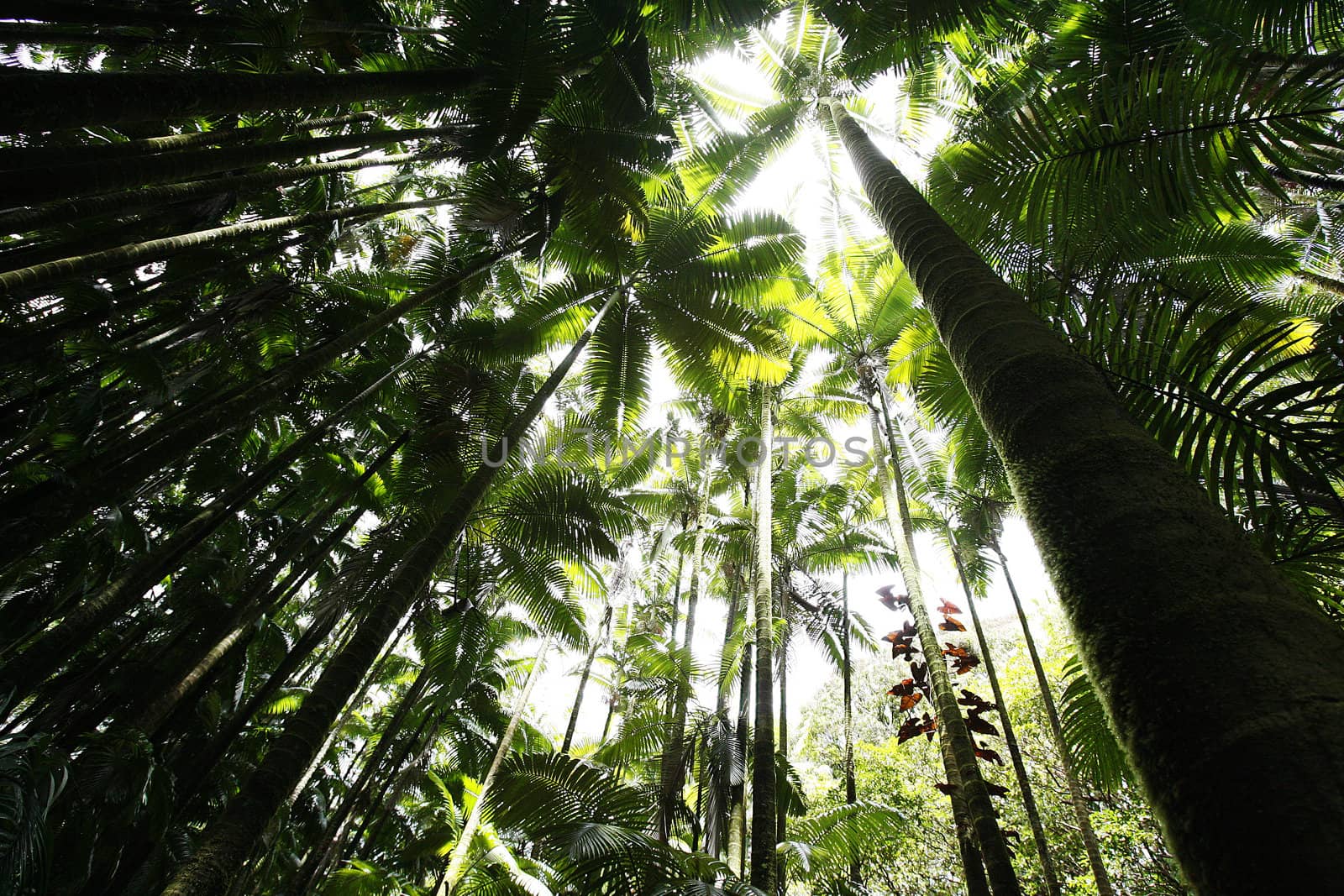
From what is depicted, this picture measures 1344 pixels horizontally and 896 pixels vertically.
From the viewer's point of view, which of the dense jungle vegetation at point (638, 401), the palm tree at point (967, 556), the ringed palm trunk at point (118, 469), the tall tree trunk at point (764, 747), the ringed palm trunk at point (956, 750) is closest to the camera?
the dense jungle vegetation at point (638, 401)

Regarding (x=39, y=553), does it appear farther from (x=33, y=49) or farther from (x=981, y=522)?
(x=981, y=522)

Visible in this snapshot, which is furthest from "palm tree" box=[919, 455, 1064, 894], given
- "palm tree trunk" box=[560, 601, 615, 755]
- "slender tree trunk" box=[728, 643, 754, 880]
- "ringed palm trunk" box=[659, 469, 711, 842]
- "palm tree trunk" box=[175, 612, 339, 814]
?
"palm tree trunk" box=[175, 612, 339, 814]

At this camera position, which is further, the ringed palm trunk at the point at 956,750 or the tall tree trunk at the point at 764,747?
the tall tree trunk at the point at 764,747

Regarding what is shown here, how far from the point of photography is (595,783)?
6250 millimetres

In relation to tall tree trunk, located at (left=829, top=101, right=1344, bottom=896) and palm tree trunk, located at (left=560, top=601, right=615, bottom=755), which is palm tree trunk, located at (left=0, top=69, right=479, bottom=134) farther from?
palm tree trunk, located at (left=560, top=601, right=615, bottom=755)

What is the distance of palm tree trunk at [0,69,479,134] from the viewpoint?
215 centimetres

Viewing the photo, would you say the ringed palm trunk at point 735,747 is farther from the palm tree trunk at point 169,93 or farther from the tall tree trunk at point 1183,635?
the palm tree trunk at point 169,93

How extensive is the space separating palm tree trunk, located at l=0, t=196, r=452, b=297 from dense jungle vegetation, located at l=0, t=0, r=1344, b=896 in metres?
0.04

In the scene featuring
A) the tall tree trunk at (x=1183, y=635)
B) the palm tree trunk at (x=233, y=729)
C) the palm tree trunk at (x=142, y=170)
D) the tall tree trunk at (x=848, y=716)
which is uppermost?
the tall tree trunk at (x=848, y=716)

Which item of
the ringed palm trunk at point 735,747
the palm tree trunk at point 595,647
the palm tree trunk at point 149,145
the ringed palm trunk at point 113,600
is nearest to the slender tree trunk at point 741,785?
the ringed palm trunk at point 735,747

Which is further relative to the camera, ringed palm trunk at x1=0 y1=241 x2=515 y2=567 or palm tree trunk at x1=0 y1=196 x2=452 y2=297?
palm tree trunk at x1=0 y1=196 x2=452 y2=297

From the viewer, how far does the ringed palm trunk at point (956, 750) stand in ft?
14.8

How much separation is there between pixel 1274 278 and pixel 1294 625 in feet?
30.1

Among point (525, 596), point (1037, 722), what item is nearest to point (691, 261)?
point (525, 596)
